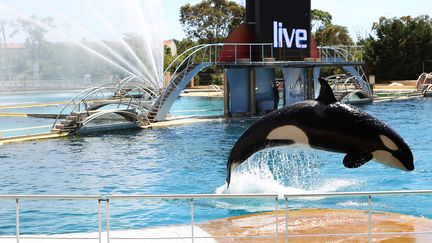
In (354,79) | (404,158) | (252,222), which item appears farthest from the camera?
(354,79)

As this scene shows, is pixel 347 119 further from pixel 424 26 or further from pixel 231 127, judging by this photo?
pixel 424 26

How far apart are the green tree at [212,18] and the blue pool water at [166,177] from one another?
55.1 meters

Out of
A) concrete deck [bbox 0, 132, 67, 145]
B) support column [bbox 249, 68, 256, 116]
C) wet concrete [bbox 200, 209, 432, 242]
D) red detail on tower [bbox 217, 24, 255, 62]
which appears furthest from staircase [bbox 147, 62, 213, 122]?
wet concrete [bbox 200, 209, 432, 242]

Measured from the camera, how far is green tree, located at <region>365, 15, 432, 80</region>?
217 ft

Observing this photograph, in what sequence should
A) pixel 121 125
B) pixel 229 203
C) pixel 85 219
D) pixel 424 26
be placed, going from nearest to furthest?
1. pixel 85 219
2. pixel 229 203
3. pixel 121 125
4. pixel 424 26

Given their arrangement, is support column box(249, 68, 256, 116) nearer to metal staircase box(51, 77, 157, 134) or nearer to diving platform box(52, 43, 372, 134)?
diving platform box(52, 43, 372, 134)

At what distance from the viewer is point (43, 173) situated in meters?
17.0

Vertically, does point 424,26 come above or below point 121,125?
above

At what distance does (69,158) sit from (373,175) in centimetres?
837

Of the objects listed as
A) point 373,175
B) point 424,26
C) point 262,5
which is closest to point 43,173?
point 373,175

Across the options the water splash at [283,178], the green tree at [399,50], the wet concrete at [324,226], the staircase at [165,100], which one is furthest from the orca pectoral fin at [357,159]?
the green tree at [399,50]

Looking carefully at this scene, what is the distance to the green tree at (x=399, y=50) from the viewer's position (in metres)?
66.2

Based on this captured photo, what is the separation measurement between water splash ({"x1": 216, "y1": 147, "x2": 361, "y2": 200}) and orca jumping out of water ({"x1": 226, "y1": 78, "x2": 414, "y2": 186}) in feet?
11.2

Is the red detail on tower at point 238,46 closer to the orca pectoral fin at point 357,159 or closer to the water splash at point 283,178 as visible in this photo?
the water splash at point 283,178
